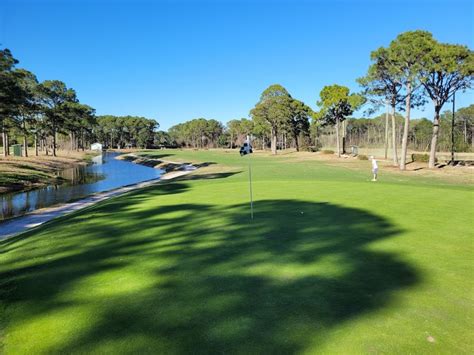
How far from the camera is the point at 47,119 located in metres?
63.7

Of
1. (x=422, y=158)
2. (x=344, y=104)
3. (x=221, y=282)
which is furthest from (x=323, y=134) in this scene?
(x=221, y=282)

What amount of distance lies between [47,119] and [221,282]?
67721 millimetres

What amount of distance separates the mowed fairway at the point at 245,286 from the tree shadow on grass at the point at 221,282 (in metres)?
0.02

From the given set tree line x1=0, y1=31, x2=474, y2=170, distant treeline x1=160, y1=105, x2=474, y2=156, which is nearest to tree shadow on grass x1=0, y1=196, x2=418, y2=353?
tree line x1=0, y1=31, x2=474, y2=170

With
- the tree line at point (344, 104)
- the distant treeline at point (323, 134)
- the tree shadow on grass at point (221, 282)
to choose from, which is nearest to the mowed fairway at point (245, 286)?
the tree shadow on grass at point (221, 282)

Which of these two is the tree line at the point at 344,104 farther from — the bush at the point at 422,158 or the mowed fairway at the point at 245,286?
the mowed fairway at the point at 245,286

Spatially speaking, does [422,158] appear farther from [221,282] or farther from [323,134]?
[323,134]

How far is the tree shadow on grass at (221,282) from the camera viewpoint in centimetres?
439

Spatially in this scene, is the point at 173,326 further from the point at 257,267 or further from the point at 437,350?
the point at 437,350

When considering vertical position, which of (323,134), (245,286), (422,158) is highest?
(323,134)

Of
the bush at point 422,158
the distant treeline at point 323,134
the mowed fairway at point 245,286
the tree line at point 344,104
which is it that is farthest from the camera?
the distant treeline at point 323,134

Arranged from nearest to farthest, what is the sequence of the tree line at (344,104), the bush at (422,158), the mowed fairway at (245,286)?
1. the mowed fairway at (245,286)
2. the tree line at (344,104)
3. the bush at (422,158)

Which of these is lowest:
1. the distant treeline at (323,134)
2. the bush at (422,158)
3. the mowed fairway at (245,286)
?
the mowed fairway at (245,286)

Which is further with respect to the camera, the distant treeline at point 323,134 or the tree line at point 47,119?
the distant treeline at point 323,134
